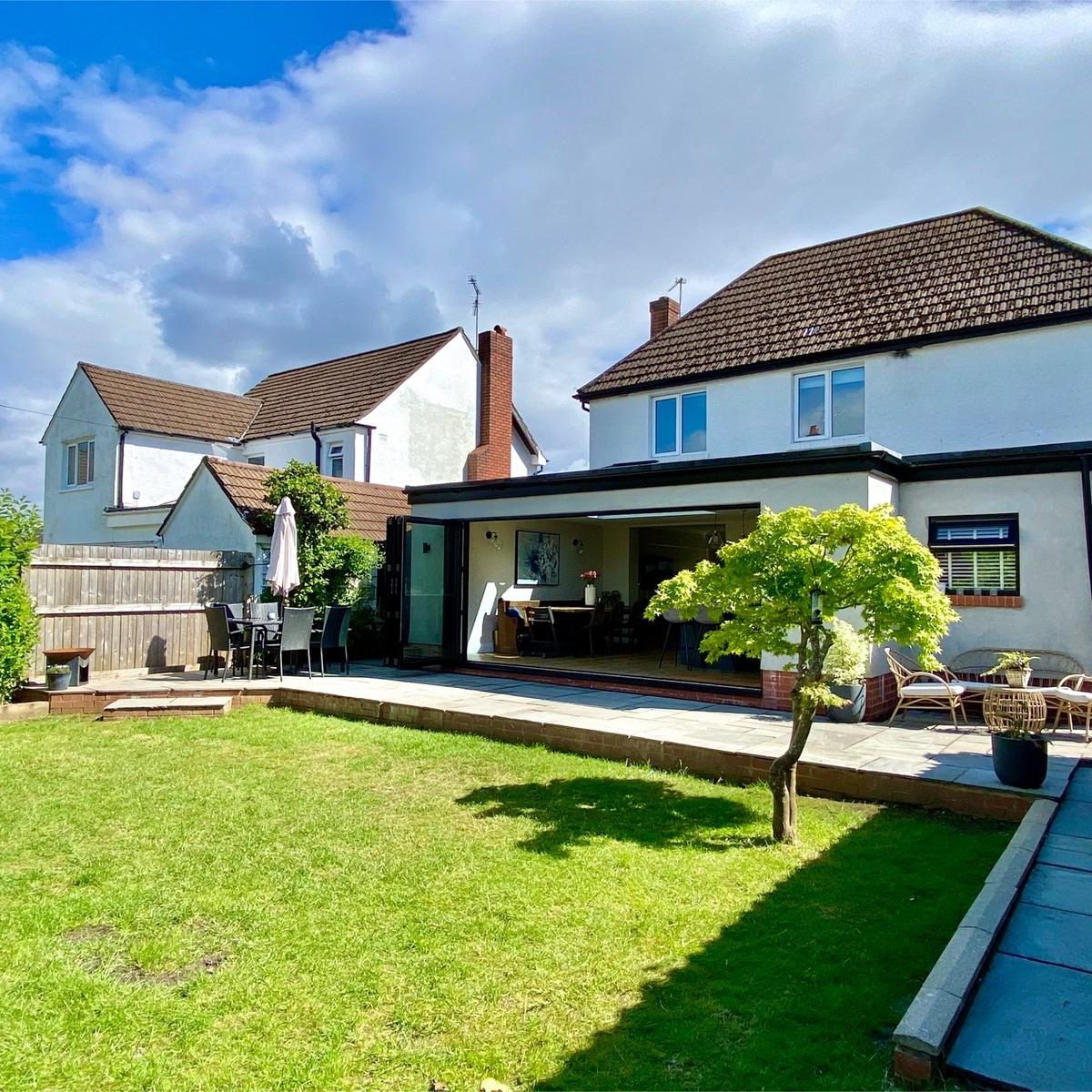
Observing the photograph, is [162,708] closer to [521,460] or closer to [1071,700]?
[1071,700]

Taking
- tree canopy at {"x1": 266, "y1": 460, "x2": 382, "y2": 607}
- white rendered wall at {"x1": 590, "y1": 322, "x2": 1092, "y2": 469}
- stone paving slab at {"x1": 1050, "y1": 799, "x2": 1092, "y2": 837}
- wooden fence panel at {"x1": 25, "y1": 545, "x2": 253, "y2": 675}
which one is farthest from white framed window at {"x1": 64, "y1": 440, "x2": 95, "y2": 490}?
stone paving slab at {"x1": 1050, "y1": 799, "x2": 1092, "y2": 837}

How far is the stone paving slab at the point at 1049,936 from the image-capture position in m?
3.30

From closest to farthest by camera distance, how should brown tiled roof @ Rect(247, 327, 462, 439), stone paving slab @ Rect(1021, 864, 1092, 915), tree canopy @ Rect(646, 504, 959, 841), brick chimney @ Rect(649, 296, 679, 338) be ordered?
stone paving slab @ Rect(1021, 864, 1092, 915)
tree canopy @ Rect(646, 504, 959, 841)
brick chimney @ Rect(649, 296, 679, 338)
brown tiled roof @ Rect(247, 327, 462, 439)

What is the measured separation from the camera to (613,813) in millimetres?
5480

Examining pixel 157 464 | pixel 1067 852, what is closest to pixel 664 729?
pixel 1067 852

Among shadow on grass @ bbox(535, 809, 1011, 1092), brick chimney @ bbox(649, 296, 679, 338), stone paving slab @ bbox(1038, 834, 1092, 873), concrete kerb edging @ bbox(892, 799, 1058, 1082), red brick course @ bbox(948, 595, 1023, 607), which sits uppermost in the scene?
brick chimney @ bbox(649, 296, 679, 338)

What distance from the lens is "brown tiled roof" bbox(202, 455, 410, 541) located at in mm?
14086

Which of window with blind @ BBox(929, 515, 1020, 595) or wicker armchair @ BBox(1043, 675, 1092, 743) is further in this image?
window with blind @ BBox(929, 515, 1020, 595)

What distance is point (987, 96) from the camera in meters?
9.63

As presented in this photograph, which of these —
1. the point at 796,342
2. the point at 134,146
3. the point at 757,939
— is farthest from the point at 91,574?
the point at 796,342

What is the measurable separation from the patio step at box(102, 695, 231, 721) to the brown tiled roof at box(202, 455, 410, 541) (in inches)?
207

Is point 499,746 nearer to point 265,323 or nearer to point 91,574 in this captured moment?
point 91,574

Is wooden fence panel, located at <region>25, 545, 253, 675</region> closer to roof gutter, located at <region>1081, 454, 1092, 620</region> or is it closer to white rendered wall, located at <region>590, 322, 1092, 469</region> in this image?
white rendered wall, located at <region>590, 322, 1092, 469</region>

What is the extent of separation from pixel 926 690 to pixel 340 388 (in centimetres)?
1844
